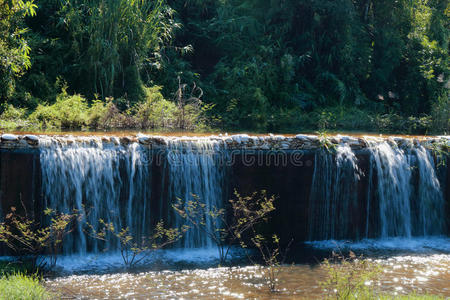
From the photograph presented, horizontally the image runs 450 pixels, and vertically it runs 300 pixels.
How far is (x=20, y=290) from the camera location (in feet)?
17.0

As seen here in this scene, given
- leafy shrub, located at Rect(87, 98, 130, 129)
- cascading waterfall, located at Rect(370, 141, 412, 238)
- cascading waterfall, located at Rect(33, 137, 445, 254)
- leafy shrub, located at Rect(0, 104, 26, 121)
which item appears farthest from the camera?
leafy shrub, located at Rect(87, 98, 130, 129)

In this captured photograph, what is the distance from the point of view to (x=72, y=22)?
1305cm

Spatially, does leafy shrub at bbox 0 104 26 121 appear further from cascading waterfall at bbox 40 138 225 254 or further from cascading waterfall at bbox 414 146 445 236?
cascading waterfall at bbox 414 146 445 236

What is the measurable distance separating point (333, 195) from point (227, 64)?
27.9ft

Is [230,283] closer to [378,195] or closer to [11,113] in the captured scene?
[378,195]

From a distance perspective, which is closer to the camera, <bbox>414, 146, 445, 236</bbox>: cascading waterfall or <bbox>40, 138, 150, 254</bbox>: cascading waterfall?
<bbox>40, 138, 150, 254</bbox>: cascading waterfall

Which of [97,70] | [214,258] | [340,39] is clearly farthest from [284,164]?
[340,39]

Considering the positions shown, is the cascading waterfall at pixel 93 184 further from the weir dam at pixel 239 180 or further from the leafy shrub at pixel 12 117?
the leafy shrub at pixel 12 117

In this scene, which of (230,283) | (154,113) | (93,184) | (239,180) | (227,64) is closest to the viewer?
(230,283)

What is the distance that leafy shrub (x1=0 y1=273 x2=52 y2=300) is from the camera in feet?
16.7

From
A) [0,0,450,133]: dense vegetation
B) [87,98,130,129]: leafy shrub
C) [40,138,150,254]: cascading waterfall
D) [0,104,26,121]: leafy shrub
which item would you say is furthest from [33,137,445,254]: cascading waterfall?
[0,104,26,121]: leafy shrub

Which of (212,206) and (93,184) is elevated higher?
(93,184)

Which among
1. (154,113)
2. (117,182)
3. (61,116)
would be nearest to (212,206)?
(117,182)

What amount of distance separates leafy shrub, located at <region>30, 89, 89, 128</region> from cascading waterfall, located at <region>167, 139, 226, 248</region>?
160 inches
